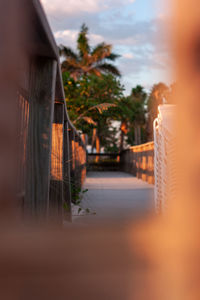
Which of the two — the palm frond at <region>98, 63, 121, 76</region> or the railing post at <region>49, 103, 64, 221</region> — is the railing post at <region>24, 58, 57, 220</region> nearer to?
the railing post at <region>49, 103, 64, 221</region>

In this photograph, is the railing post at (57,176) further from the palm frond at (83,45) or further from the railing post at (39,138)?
the palm frond at (83,45)

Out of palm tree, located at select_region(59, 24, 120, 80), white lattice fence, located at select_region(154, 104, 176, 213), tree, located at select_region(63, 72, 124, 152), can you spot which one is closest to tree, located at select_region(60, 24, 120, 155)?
palm tree, located at select_region(59, 24, 120, 80)

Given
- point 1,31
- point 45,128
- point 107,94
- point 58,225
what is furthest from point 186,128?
point 107,94

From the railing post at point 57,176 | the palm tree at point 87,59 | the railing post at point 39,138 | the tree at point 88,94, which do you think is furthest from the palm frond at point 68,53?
the railing post at point 39,138

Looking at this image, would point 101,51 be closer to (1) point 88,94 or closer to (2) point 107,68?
(2) point 107,68

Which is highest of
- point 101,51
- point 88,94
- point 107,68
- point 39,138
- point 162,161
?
point 101,51

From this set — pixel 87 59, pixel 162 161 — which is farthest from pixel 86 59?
pixel 162 161

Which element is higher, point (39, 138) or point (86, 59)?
point (86, 59)

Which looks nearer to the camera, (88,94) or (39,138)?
(39,138)

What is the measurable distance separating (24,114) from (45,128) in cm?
49

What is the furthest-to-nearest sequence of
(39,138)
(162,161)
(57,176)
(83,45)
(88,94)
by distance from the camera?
(83,45) < (88,94) < (162,161) < (57,176) < (39,138)

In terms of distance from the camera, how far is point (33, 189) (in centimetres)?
247

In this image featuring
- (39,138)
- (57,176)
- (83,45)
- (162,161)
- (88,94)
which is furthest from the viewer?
(83,45)

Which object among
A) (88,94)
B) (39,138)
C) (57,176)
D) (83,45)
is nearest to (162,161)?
(57,176)
